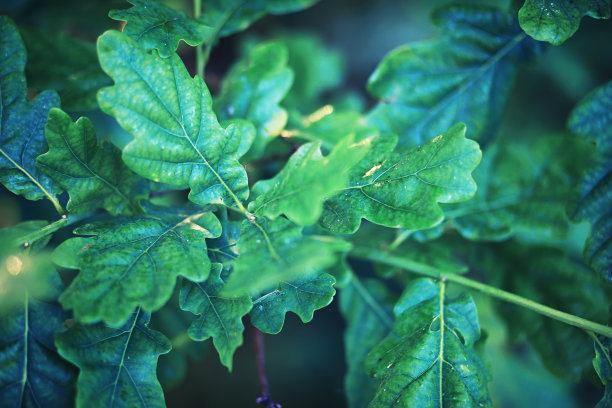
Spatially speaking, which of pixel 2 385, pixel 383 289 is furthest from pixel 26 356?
pixel 383 289

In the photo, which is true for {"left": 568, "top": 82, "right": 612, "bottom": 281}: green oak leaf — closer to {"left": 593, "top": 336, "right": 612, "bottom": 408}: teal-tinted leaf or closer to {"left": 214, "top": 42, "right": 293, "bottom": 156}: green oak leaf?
{"left": 593, "top": 336, "right": 612, "bottom": 408}: teal-tinted leaf

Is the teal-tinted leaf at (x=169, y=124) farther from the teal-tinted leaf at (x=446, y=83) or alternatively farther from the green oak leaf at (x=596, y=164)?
the green oak leaf at (x=596, y=164)

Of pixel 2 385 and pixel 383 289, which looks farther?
pixel 383 289

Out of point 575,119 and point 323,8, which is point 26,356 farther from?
point 323,8

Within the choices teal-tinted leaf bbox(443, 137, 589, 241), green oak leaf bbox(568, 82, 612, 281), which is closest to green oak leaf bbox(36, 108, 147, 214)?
teal-tinted leaf bbox(443, 137, 589, 241)

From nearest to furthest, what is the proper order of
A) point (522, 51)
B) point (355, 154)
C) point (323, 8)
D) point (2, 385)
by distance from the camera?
point (355, 154) < point (2, 385) < point (522, 51) < point (323, 8)

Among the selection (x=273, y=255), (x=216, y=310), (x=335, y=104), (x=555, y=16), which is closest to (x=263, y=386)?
(x=216, y=310)

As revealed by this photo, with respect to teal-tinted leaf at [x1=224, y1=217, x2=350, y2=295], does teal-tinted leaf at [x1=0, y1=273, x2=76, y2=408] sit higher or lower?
lower

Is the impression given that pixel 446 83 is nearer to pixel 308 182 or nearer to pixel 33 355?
pixel 308 182
